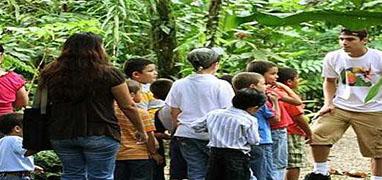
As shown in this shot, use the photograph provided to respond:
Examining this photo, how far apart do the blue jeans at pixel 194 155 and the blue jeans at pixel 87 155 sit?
82 cm

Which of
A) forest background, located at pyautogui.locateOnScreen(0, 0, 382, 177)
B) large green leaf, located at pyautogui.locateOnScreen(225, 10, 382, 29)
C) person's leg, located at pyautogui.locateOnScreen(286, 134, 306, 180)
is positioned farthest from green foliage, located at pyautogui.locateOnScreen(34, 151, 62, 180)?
large green leaf, located at pyautogui.locateOnScreen(225, 10, 382, 29)

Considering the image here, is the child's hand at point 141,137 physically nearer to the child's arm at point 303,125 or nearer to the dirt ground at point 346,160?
the child's arm at point 303,125

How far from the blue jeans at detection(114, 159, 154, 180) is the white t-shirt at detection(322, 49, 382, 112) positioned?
1632mm

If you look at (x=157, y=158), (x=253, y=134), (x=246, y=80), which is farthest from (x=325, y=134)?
(x=157, y=158)

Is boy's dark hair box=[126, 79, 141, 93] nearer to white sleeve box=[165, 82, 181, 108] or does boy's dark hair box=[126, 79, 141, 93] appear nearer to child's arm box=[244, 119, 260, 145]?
white sleeve box=[165, 82, 181, 108]

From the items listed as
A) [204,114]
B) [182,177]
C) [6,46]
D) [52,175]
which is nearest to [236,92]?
[204,114]

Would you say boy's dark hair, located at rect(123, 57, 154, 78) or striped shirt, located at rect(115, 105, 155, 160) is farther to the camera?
boy's dark hair, located at rect(123, 57, 154, 78)

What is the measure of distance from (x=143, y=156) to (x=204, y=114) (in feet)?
1.68

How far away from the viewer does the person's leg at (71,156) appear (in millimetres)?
4156

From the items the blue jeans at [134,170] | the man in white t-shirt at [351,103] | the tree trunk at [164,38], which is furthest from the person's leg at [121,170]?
the tree trunk at [164,38]

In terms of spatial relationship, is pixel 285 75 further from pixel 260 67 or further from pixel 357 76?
pixel 357 76

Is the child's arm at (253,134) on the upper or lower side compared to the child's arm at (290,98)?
lower

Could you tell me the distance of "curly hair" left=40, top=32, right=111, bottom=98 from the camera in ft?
13.4

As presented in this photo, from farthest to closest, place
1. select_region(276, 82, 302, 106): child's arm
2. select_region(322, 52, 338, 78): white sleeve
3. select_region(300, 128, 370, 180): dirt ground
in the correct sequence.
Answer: select_region(300, 128, 370, 180): dirt ground, select_region(322, 52, 338, 78): white sleeve, select_region(276, 82, 302, 106): child's arm
